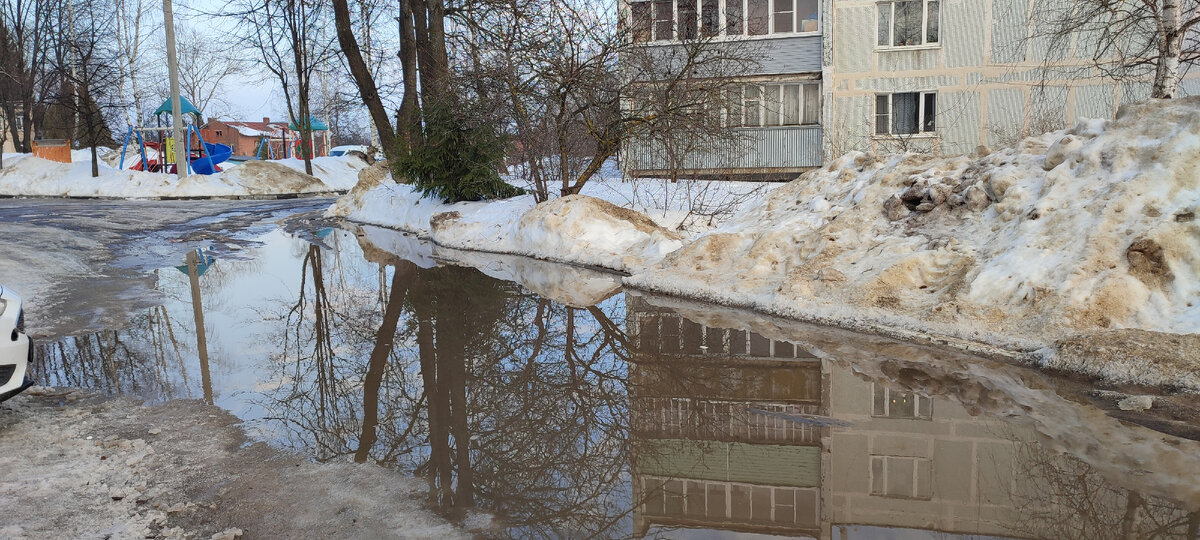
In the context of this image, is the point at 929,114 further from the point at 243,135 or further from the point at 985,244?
the point at 243,135

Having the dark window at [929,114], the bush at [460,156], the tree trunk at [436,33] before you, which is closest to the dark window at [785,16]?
the dark window at [929,114]

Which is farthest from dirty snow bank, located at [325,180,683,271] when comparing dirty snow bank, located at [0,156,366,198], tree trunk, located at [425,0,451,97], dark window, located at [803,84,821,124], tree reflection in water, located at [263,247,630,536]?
dirty snow bank, located at [0,156,366,198]

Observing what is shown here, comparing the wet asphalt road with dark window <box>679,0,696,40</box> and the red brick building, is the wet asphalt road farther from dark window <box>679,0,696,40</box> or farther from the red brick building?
the red brick building

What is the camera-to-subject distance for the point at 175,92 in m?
31.6

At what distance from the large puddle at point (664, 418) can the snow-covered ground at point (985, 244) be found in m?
0.62

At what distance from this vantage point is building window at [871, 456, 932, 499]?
4.33 metres

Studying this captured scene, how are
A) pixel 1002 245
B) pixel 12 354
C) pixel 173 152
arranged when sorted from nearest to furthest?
pixel 12 354 → pixel 1002 245 → pixel 173 152

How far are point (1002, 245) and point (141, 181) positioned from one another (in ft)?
105

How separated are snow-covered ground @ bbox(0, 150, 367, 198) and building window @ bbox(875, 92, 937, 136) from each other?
22.8 m

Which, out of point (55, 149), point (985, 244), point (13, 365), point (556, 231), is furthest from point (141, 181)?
point (985, 244)

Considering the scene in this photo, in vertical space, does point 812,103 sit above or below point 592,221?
above

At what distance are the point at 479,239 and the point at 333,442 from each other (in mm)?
10484

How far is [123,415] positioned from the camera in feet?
18.3

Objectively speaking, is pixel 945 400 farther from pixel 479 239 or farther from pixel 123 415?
pixel 479 239
